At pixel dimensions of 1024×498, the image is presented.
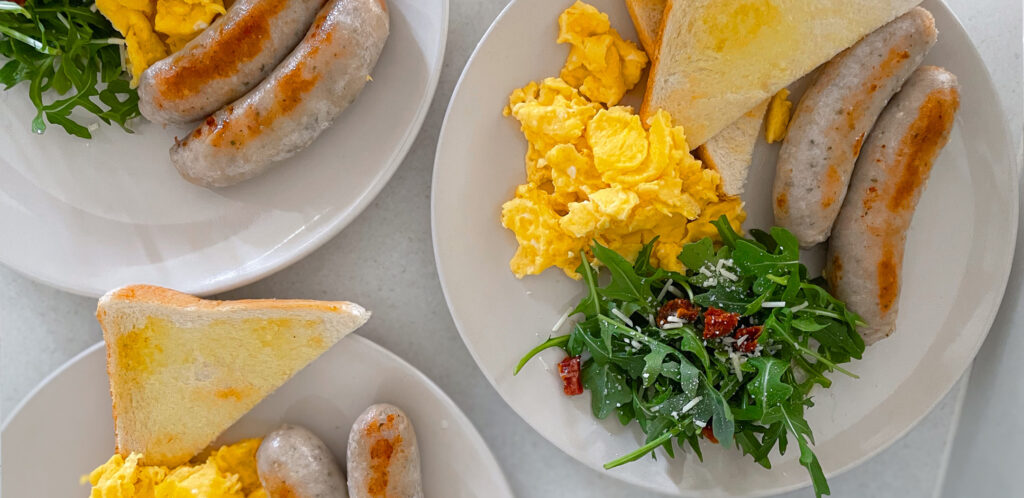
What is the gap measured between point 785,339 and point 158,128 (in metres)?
2.30

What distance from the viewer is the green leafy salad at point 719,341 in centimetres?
216

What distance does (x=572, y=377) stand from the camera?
95.2 inches

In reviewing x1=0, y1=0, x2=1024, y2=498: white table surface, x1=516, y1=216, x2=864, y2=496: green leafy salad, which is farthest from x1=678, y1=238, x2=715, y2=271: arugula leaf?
x1=0, y1=0, x2=1024, y2=498: white table surface

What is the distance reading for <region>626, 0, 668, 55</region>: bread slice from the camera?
232 cm

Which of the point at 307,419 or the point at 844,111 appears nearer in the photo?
the point at 844,111

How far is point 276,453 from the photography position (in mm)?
2367

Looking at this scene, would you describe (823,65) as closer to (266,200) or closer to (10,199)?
(266,200)

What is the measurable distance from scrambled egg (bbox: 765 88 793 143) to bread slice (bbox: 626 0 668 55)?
44 centimetres

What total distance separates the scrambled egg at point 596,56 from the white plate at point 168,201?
1.82ft

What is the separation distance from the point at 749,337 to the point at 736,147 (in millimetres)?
635

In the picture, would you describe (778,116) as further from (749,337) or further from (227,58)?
(227,58)

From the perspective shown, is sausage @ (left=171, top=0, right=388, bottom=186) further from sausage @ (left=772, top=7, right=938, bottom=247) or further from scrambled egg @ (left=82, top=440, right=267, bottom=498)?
sausage @ (left=772, top=7, right=938, bottom=247)

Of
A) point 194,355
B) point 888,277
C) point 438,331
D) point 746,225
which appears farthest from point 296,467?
point 888,277

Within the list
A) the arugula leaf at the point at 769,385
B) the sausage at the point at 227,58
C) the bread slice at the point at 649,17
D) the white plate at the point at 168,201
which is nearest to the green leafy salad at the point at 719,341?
the arugula leaf at the point at 769,385
